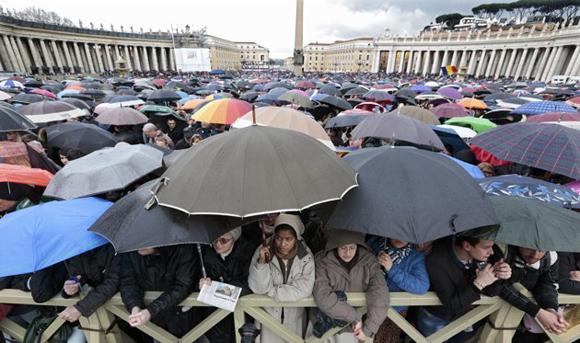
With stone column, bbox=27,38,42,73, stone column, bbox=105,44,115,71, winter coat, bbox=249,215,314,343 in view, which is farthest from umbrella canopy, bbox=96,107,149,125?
stone column, bbox=105,44,115,71

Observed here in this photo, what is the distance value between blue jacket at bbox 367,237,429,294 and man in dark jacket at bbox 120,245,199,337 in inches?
70.6

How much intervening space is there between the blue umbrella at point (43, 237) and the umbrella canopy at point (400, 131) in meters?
3.87

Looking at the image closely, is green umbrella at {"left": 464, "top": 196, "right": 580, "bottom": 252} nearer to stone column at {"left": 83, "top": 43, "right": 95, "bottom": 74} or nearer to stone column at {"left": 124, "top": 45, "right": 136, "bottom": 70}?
stone column at {"left": 83, "top": 43, "right": 95, "bottom": 74}

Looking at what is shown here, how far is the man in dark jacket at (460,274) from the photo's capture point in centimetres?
226

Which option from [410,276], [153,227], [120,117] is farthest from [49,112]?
[410,276]

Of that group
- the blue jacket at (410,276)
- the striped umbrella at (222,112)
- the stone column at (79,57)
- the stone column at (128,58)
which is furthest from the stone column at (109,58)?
the blue jacket at (410,276)

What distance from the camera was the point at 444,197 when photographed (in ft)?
7.29

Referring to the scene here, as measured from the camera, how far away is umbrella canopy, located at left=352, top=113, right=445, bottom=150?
4273 millimetres

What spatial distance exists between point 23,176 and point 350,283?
3815 mm

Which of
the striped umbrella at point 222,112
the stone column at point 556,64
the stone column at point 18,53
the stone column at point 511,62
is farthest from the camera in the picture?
the stone column at point 511,62

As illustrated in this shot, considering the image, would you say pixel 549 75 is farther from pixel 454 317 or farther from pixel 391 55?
pixel 454 317

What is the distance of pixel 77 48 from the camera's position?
192 ft

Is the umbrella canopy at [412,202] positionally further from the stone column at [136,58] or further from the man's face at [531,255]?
the stone column at [136,58]

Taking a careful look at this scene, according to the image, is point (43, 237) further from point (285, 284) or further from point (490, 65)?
point (490, 65)
